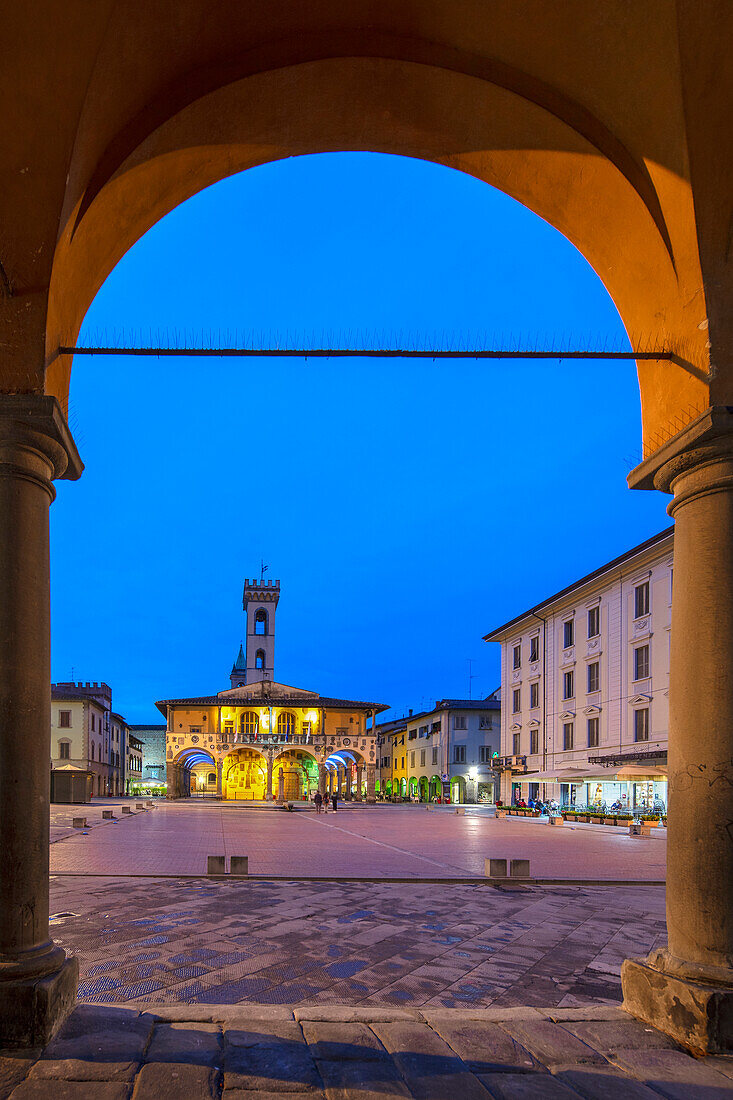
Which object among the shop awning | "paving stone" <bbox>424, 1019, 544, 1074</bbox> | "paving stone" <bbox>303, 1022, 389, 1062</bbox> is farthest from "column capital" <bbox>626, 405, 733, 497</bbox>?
the shop awning

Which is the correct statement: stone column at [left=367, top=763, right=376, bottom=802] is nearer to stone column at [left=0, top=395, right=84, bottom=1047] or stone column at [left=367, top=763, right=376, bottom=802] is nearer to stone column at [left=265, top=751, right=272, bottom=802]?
stone column at [left=265, top=751, right=272, bottom=802]

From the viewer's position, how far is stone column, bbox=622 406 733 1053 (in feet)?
13.7

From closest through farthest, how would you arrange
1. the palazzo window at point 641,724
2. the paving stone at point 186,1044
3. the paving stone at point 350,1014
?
the paving stone at point 186,1044 → the paving stone at point 350,1014 → the palazzo window at point 641,724

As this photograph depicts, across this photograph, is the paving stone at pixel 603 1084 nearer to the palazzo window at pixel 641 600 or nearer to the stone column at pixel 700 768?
the stone column at pixel 700 768

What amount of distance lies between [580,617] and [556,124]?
3074 cm

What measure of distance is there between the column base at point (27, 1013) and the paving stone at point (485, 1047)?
1.92 meters

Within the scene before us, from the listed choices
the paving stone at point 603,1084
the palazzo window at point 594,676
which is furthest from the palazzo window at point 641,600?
the paving stone at point 603,1084

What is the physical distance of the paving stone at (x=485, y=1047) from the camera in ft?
11.9

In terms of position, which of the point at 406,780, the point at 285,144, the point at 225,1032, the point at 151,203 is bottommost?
the point at 406,780

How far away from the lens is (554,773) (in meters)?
31.4

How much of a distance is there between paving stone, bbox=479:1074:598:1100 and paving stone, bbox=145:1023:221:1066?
1.21m

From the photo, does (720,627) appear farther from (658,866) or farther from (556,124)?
(658,866)

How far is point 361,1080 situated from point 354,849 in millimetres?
15025

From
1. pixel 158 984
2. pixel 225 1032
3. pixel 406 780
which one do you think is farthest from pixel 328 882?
pixel 406 780
